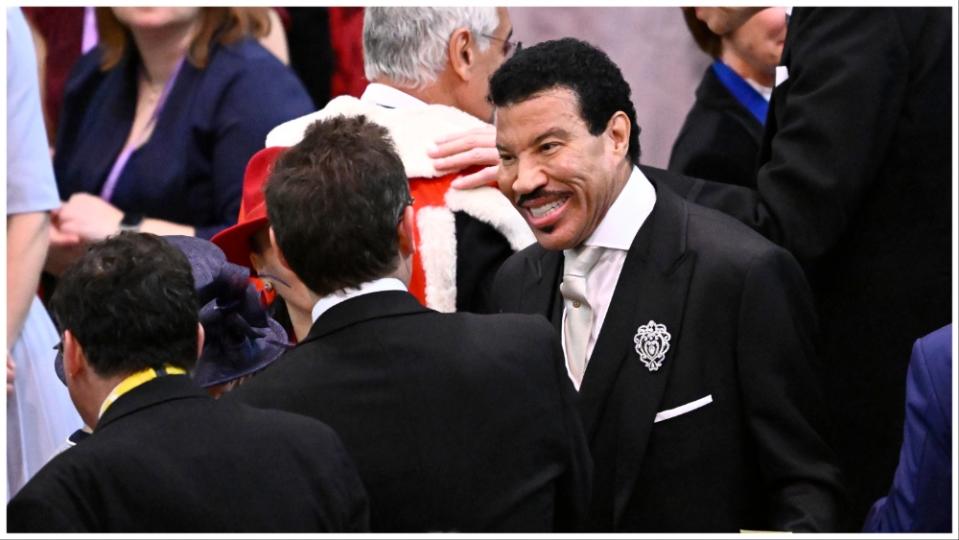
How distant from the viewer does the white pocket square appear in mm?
3367

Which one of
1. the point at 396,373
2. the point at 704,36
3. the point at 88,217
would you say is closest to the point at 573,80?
the point at 396,373

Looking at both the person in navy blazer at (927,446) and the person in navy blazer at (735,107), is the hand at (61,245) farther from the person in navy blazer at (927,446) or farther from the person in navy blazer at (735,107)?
the person in navy blazer at (927,446)

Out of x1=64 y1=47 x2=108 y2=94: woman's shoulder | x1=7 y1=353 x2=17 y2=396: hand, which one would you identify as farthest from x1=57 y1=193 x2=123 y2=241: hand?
x1=7 y1=353 x2=17 y2=396: hand

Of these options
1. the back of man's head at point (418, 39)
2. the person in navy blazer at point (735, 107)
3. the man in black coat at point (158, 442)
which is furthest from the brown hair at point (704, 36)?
the man in black coat at point (158, 442)

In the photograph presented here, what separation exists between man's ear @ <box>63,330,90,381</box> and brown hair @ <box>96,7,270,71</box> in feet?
8.15

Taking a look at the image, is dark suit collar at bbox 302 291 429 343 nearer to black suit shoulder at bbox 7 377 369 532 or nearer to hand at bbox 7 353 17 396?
black suit shoulder at bbox 7 377 369 532

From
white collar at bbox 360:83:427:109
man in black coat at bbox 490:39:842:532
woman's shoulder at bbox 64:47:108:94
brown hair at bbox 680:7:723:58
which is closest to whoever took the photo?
man in black coat at bbox 490:39:842:532

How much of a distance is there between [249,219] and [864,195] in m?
1.42

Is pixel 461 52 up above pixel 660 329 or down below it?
above

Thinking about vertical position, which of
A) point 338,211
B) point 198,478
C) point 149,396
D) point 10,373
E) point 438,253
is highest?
point 338,211

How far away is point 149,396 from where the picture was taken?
277cm

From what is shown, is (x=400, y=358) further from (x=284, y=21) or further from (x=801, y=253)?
(x=284, y=21)

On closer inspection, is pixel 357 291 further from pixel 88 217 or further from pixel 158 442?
pixel 88 217

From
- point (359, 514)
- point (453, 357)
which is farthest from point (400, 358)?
point (359, 514)
